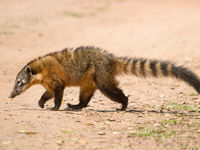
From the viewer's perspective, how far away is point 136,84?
38.2 feet

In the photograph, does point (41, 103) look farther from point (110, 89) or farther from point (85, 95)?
point (110, 89)

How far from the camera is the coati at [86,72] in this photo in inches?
→ 335

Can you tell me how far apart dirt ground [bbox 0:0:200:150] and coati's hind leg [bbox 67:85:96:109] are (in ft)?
0.83

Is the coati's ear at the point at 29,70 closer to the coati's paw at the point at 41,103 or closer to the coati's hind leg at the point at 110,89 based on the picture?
the coati's paw at the point at 41,103

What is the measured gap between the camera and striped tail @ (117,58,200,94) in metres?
8.14

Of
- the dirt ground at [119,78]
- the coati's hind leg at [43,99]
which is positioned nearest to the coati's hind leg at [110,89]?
the dirt ground at [119,78]

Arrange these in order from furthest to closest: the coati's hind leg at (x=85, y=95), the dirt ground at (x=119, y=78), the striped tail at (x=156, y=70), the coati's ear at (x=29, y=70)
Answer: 1. the coati's hind leg at (x=85, y=95)
2. the coati's ear at (x=29, y=70)
3. the striped tail at (x=156, y=70)
4. the dirt ground at (x=119, y=78)

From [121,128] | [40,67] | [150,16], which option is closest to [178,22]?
[150,16]

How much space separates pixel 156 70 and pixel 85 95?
1.67 m

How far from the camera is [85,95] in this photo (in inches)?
352

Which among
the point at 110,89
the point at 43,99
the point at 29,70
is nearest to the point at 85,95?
the point at 110,89

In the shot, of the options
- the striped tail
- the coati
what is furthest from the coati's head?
the striped tail

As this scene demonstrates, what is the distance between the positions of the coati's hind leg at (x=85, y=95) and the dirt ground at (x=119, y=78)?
252 mm

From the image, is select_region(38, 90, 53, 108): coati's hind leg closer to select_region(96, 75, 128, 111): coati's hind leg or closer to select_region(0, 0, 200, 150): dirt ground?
select_region(0, 0, 200, 150): dirt ground
